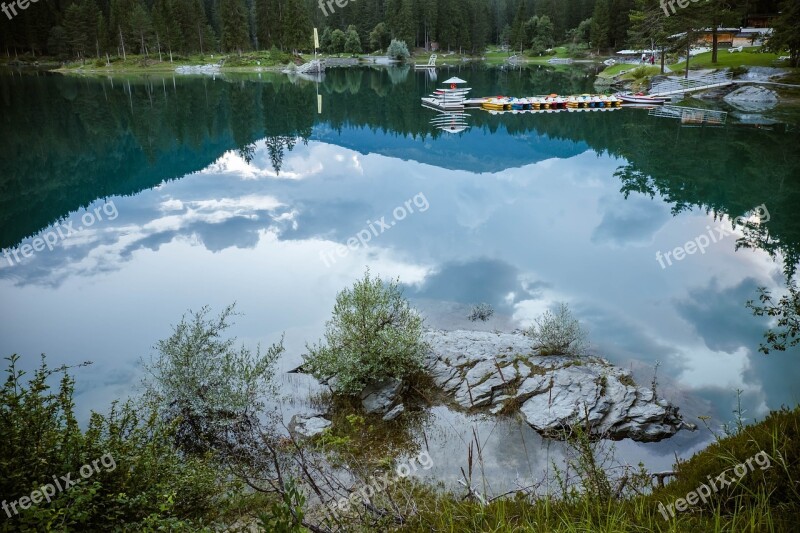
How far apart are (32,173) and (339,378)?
30.6 m

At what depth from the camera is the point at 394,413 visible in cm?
1116

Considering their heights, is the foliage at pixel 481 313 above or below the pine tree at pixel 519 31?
below

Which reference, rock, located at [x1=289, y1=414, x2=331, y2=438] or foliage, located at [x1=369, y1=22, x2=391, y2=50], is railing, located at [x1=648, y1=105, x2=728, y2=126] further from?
foliage, located at [x1=369, y1=22, x2=391, y2=50]

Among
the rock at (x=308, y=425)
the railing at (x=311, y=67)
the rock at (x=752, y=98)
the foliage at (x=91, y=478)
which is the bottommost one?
the rock at (x=308, y=425)

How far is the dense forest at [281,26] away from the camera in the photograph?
10569 cm

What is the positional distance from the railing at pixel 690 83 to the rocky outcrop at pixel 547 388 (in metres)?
54.6

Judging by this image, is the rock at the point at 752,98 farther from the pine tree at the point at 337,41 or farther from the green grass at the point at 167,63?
the pine tree at the point at 337,41

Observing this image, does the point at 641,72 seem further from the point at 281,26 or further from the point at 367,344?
the point at 281,26

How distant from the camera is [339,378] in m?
11.7

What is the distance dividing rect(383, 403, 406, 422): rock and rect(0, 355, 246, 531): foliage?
4.01m

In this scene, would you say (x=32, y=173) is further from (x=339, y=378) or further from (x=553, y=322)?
(x=553, y=322)

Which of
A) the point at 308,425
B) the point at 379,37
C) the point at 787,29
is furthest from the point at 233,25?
the point at 308,425

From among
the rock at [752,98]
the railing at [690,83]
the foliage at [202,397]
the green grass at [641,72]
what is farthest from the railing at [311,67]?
Answer: the foliage at [202,397]

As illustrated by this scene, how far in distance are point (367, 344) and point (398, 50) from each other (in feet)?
376
